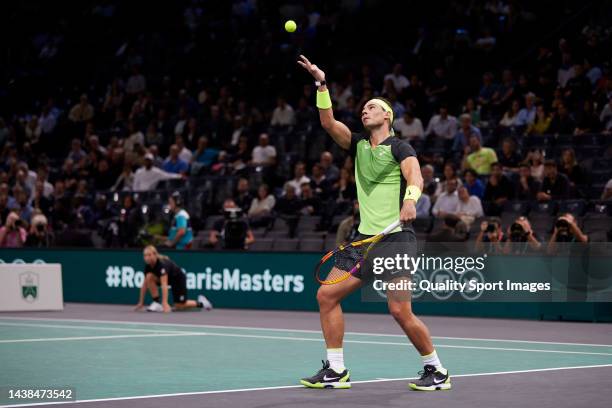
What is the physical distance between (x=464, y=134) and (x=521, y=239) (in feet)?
14.2

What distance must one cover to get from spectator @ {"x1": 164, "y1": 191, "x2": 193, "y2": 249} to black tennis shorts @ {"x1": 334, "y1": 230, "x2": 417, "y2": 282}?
13.7m

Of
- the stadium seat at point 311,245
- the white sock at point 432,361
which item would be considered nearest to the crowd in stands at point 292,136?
the stadium seat at point 311,245

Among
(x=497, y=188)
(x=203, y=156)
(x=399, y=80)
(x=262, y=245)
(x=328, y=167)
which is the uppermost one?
(x=399, y=80)

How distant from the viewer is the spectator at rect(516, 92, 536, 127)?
75.4 ft

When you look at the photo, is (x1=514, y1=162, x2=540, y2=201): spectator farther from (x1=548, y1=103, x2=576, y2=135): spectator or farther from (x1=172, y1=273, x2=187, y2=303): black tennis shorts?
(x1=172, y1=273, x2=187, y2=303): black tennis shorts

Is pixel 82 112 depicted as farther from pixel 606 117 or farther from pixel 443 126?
pixel 606 117

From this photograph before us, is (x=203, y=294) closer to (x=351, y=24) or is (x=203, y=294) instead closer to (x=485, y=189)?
(x=485, y=189)

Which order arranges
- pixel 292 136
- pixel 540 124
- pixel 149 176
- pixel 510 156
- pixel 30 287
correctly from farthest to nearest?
1. pixel 149 176
2. pixel 292 136
3. pixel 540 124
4. pixel 510 156
5. pixel 30 287

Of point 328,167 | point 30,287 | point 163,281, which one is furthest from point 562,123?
point 30,287

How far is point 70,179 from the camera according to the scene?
93.7 feet

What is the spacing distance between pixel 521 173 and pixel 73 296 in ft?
31.5

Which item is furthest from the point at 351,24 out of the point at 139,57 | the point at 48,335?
the point at 48,335

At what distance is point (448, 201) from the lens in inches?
837

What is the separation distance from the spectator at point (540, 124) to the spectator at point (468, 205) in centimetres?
255
